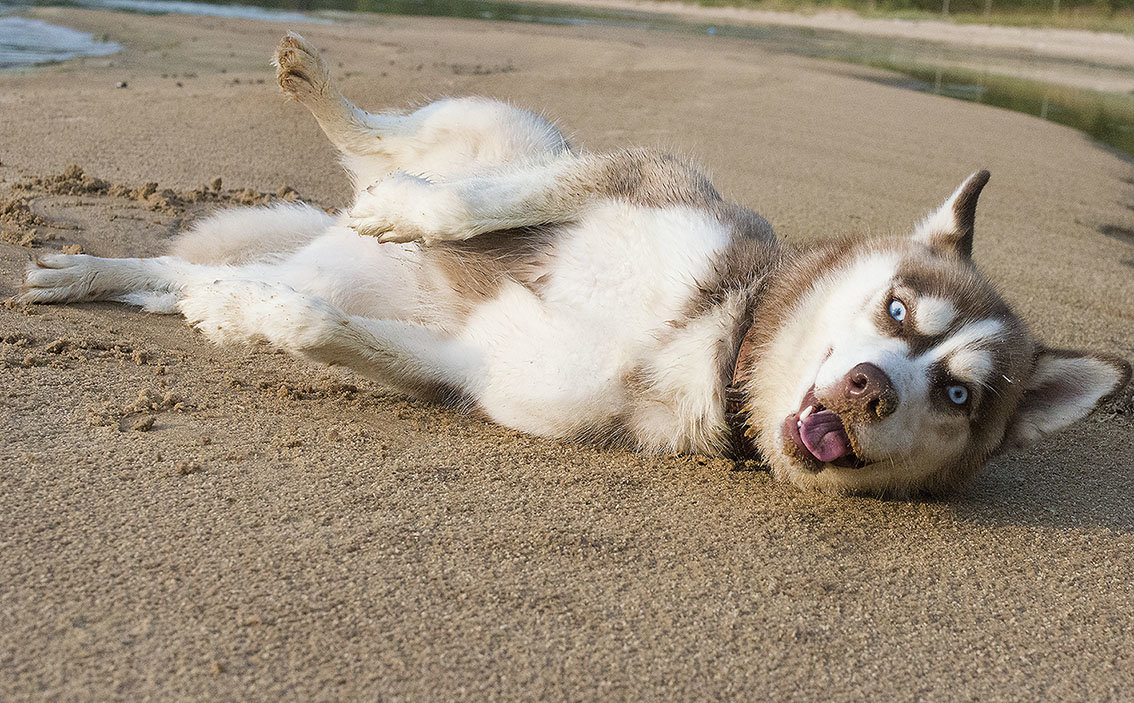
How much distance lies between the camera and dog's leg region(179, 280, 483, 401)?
2.92 metres

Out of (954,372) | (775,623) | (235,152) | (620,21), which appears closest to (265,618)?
(775,623)

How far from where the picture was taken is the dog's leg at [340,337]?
9.57 ft

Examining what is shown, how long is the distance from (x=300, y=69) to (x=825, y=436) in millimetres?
2593

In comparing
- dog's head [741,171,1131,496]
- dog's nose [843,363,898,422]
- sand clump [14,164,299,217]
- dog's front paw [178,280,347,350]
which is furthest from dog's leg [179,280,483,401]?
sand clump [14,164,299,217]

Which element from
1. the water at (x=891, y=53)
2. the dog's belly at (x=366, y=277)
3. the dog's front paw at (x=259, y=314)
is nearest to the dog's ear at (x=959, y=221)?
the dog's belly at (x=366, y=277)

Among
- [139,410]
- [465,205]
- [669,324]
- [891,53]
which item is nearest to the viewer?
[139,410]

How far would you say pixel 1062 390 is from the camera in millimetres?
2863

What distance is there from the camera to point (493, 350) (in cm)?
298

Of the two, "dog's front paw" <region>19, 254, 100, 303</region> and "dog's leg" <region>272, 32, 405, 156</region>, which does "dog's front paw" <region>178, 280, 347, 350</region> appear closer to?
"dog's front paw" <region>19, 254, 100, 303</region>

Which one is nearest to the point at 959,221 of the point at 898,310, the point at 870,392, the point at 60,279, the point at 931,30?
the point at 898,310

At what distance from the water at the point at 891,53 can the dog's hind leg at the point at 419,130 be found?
21.9 feet

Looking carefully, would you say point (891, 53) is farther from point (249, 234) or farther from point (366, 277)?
point (366, 277)

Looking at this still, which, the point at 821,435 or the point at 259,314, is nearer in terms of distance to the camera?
the point at 821,435

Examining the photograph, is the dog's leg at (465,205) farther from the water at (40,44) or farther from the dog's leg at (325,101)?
the water at (40,44)
